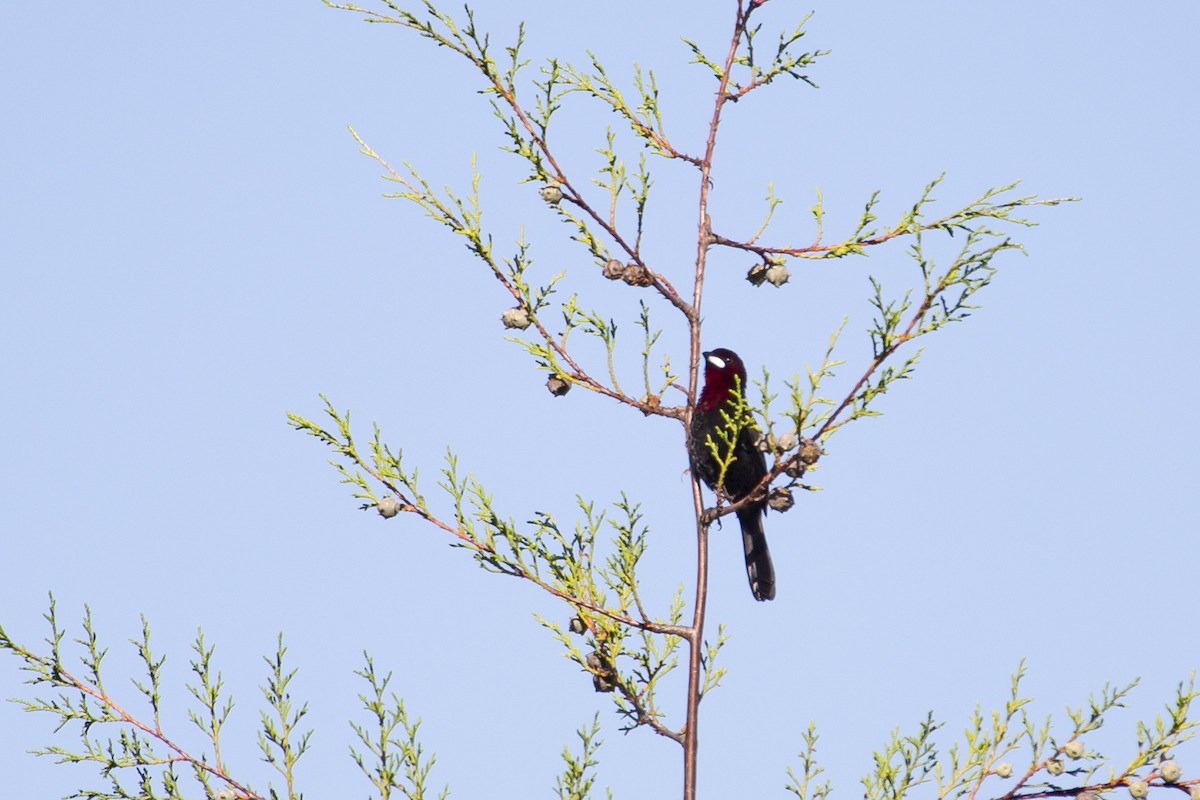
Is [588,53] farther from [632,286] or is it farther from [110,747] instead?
[110,747]

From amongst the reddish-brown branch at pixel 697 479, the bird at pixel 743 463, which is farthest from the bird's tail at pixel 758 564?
the reddish-brown branch at pixel 697 479

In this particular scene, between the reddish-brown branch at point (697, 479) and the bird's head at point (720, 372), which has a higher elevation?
the bird's head at point (720, 372)

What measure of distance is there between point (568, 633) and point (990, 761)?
1.28 m

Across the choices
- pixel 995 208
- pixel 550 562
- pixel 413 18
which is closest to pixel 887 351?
pixel 995 208

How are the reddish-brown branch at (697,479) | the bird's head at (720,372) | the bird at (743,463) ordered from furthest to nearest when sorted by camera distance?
the bird's head at (720,372)
the bird at (743,463)
the reddish-brown branch at (697,479)

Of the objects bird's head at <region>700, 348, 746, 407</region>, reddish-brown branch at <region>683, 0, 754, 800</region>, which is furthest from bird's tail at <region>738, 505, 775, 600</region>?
reddish-brown branch at <region>683, 0, 754, 800</region>

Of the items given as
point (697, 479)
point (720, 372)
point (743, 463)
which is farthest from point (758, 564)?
point (697, 479)

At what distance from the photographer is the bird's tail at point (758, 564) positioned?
6605 mm

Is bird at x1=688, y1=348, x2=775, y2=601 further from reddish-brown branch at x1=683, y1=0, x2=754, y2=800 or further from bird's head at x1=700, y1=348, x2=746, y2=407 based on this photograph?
reddish-brown branch at x1=683, y1=0, x2=754, y2=800

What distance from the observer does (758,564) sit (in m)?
6.61

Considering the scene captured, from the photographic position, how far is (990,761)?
3.91 m

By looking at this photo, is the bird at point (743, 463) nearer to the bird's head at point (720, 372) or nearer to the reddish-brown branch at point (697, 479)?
the bird's head at point (720, 372)

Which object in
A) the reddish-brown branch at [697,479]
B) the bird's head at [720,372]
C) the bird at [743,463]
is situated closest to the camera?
the reddish-brown branch at [697,479]

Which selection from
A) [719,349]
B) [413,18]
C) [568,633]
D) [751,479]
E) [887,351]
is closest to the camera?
[887,351]
